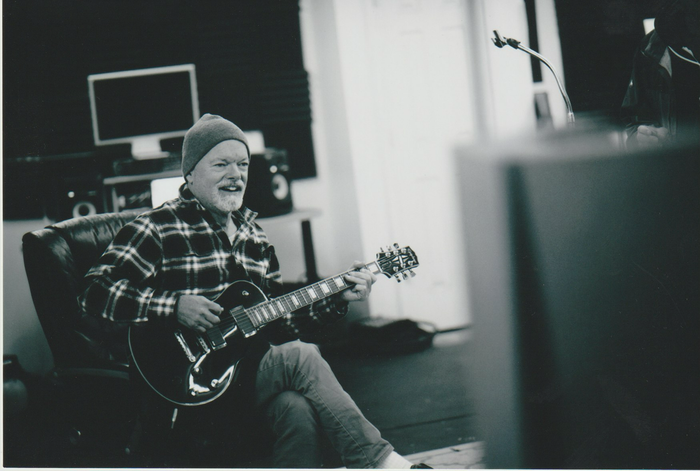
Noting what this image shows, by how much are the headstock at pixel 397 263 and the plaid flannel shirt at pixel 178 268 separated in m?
0.23

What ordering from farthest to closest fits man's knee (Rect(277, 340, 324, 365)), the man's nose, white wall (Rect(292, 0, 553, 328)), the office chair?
white wall (Rect(292, 0, 553, 328)) < the man's nose < man's knee (Rect(277, 340, 324, 365)) < the office chair

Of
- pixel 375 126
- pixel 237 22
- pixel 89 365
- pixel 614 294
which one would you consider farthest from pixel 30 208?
pixel 614 294

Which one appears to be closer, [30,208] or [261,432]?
[261,432]

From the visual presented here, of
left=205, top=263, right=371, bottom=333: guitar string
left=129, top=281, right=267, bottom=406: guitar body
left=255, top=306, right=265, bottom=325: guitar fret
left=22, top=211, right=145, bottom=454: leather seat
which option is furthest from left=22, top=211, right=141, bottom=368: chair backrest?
left=255, top=306, right=265, bottom=325: guitar fret

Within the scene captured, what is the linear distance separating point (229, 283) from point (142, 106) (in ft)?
2.77

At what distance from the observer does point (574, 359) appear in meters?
2.21

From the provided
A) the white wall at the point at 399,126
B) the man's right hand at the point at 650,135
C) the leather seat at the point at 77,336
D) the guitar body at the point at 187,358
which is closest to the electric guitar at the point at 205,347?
the guitar body at the point at 187,358

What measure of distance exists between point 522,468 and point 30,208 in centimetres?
232

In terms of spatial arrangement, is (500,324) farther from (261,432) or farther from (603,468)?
(261,432)

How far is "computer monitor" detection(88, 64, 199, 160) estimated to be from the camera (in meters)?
2.21

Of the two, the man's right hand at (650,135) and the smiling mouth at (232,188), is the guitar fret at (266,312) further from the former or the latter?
the man's right hand at (650,135)

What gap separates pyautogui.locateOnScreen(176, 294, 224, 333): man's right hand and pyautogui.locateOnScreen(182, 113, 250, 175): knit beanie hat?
521 mm

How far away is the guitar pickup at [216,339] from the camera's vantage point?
6.36ft

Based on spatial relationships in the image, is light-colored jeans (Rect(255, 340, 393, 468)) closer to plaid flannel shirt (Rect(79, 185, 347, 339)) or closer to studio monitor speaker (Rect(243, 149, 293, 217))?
plaid flannel shirt (Rect(79, 185, 347, 339))
